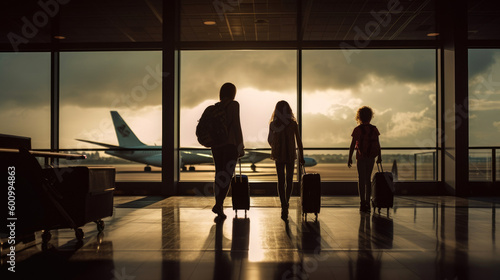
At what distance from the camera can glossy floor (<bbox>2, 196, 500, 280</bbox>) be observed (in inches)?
102

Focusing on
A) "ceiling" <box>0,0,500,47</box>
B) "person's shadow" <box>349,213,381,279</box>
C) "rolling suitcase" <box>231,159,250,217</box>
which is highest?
"ceiling" <box>0,0,500,47</box>

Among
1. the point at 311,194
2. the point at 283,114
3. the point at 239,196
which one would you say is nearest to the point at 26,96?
the point at 239,196

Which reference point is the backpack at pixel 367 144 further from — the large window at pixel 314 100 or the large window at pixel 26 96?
the large window at pixel 26 96

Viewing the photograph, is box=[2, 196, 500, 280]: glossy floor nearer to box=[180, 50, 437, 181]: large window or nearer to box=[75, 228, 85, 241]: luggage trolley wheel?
box=[75, 228, 85, 241]: luggage trolley wheel

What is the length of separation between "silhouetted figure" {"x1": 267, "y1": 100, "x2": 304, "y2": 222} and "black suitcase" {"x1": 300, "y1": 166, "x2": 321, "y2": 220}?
0.18 metres

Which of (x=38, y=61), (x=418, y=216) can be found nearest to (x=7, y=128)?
(x=38, y=61)

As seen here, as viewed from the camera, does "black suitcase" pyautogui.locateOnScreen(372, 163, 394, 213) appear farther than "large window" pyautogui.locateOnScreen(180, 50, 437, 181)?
No

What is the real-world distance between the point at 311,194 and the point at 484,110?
6.03 m

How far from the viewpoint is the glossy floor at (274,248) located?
2.60m

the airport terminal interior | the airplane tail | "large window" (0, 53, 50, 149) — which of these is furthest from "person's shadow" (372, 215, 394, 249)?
the airplane tail

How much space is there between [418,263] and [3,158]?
3182mm

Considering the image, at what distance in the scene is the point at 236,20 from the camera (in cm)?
837

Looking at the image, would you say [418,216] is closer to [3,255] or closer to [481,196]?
[481,196]

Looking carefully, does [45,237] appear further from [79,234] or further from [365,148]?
[365,148]
